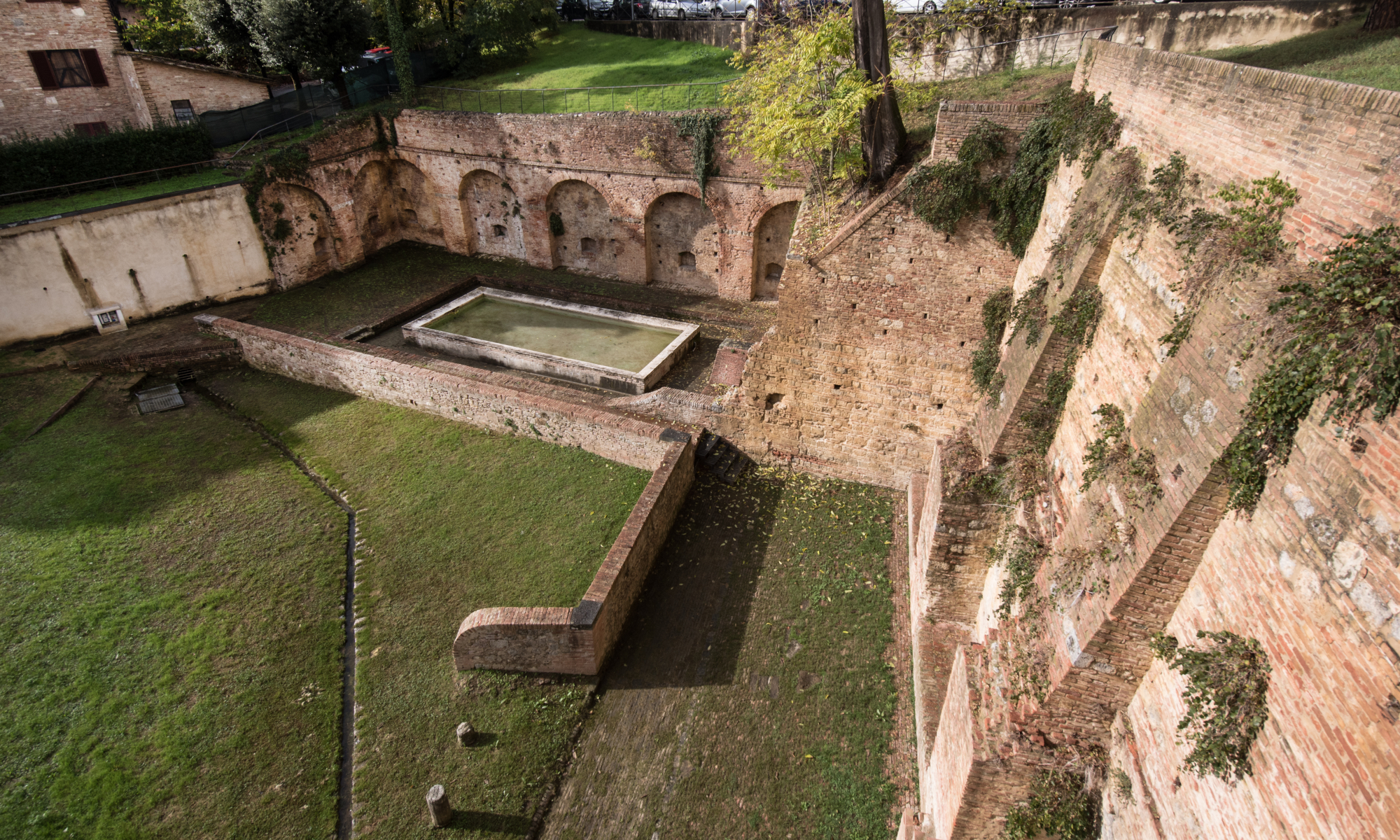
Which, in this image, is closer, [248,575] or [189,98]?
[248,575]

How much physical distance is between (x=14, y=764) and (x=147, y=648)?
155 centimetres

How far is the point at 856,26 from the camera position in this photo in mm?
9555

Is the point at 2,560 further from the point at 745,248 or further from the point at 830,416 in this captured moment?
the point at 745,248

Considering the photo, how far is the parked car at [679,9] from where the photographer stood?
26484 mm

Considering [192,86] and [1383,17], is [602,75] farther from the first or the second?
[1383,17]

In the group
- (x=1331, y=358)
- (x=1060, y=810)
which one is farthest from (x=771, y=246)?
(x=1331, y=358)

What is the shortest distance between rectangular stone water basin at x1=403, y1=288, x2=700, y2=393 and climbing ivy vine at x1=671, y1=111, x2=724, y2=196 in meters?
3.73

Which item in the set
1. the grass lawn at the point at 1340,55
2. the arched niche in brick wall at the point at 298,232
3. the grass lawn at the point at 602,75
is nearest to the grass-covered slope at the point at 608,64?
the grass lawn at the point at 602,75

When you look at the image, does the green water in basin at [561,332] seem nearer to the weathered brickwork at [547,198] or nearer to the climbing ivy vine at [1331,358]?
the weathered brickwork at [547,198]

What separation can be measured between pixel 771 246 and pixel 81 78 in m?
19.1

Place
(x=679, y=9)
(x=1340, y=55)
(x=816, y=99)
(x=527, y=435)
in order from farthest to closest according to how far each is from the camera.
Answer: (x=679, y=9) < (x=527, y=435) < (x=816, y=99) < (x=1340, y=55)

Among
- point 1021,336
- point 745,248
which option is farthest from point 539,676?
point 745,248

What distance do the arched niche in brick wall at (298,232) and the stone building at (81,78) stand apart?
197 inches

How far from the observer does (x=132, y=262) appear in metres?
16.0
